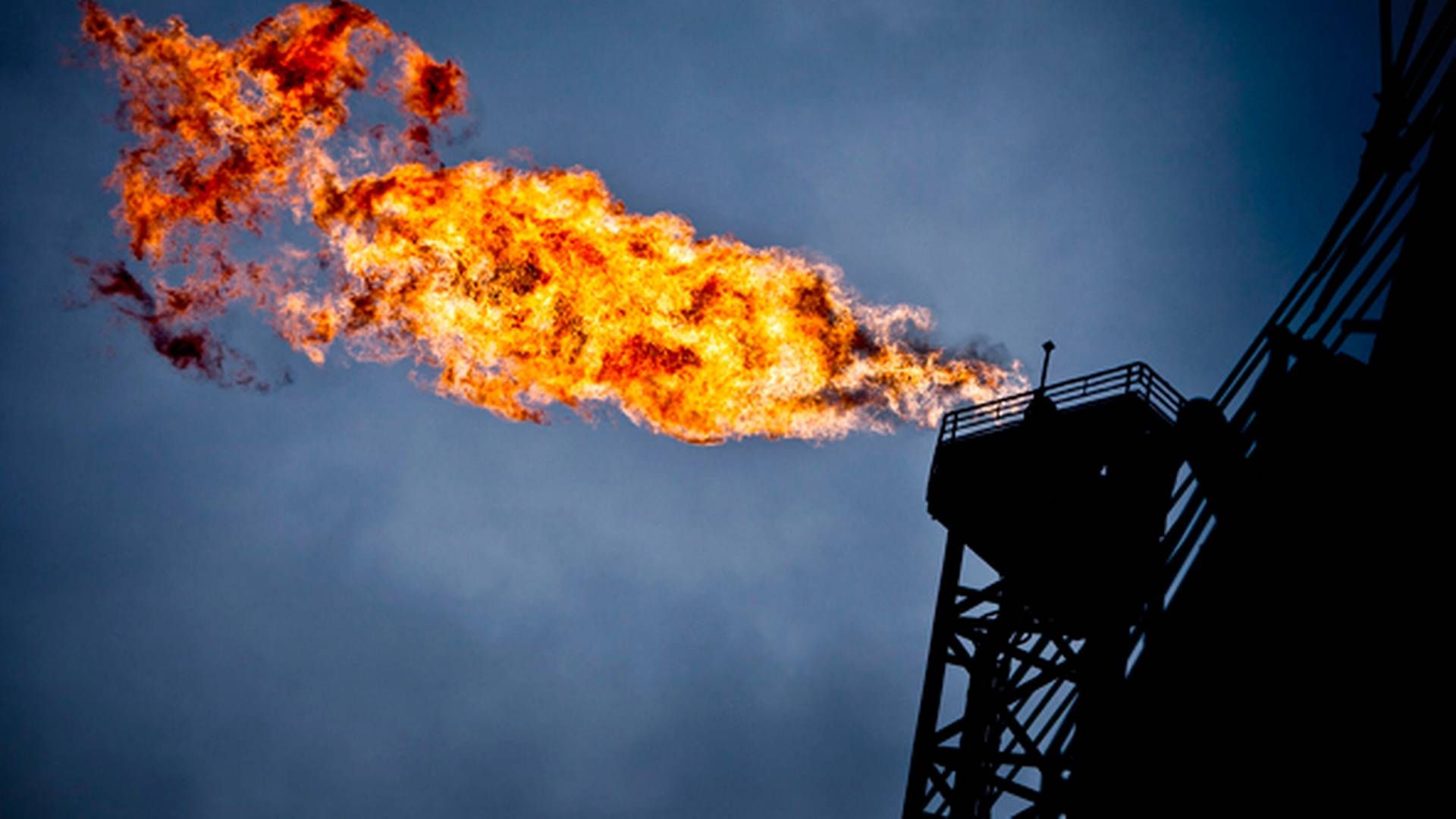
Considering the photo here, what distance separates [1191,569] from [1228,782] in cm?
146

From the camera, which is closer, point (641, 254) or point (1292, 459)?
point (1292, 459)

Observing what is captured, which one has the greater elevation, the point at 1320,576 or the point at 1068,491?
the point at 1068,491

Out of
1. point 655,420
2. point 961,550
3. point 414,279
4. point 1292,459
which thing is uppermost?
point 414,279

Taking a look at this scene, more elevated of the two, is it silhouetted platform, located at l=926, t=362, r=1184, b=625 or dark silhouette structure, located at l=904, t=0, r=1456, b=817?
silhouetted platform, located at l=926, t=362, r=1184, b=625

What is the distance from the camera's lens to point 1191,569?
6750mm

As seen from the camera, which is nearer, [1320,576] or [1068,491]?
[1320,576]

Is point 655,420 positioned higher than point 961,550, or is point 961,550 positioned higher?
point 655,420

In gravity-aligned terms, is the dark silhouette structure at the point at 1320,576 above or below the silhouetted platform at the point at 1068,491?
below

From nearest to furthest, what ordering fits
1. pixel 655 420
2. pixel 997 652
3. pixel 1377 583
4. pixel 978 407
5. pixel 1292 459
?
pixel 1377 583
pixel 1292 459
pixel 997 652
pixel 978 407
pixel 655 420

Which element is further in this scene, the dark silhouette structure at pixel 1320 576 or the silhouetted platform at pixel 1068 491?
the silhouetted platform at pixel 1068 491

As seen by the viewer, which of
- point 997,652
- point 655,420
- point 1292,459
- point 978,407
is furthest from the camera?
point 655,420

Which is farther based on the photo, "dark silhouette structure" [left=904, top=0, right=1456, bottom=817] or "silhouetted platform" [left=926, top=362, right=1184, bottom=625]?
"silhouetted platform" [left=926, top=362, right=1184, bottom=625]

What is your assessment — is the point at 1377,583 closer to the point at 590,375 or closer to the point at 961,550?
the point at 961,550

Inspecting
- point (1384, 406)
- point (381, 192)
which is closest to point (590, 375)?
point (381, 192)
